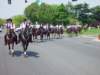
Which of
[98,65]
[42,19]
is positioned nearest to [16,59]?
[98,65]

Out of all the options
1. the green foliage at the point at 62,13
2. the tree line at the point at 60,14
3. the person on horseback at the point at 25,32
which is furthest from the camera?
the tree line at the point at 60,14

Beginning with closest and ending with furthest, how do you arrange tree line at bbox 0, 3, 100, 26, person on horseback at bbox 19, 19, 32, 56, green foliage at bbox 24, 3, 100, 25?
person on horseback at bbox 19, 19, 32, 56
green foliage at bbox 24, 3, 100, 25
tree line at bbox 0, 3, 100, 26

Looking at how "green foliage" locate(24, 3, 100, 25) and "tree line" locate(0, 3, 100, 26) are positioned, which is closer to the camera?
"green foliage" locate(24, 3, 100, 25)

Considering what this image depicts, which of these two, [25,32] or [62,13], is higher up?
[25,32]

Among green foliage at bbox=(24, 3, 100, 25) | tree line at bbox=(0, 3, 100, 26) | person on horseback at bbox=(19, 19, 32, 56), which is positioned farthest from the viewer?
Result: tree line at bbox=(0, 3, 100, 26)

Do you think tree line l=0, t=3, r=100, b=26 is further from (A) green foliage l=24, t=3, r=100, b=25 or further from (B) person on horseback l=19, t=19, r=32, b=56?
(B) person on horseback l=19, t=19, r=32, b=56

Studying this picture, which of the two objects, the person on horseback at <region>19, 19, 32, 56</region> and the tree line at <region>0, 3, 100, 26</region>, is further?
the tree line at <region>0, 3, 100, 26</region>

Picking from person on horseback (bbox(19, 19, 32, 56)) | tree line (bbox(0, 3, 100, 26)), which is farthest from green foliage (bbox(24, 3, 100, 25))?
person on horseback (bbox(19, 19, 32, 56))

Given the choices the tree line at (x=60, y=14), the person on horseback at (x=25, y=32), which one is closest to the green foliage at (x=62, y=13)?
the tree line at (x=60, y=14)

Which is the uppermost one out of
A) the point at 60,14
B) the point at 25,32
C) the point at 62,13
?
the point at 25,32

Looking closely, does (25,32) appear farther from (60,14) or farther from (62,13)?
(62,13)

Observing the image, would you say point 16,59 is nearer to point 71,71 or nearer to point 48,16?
point 71,71

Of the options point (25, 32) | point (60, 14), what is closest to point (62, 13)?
point (60, 14)

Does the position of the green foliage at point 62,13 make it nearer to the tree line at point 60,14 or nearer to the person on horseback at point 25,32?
the tree line at point 60,14
